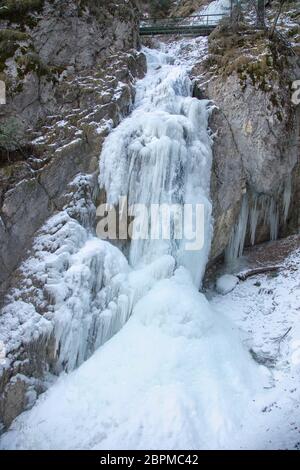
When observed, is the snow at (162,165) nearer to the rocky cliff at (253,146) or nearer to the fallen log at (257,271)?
the rocky cliff at (253,146)

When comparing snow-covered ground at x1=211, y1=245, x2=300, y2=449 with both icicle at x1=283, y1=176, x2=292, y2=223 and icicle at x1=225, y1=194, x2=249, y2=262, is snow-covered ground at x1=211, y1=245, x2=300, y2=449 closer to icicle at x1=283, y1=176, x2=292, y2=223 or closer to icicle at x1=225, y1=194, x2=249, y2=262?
icicle at x1=225, y1=194, x2=249, y2=262

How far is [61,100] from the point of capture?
38.0 feet

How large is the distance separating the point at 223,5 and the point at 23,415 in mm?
18786

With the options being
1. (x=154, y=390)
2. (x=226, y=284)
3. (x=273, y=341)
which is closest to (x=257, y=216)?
(x=226, y=284)

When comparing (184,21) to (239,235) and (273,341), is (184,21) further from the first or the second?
(273,341)

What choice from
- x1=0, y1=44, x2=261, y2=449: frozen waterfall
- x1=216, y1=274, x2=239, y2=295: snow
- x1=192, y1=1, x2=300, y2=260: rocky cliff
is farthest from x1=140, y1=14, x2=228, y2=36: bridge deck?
x1=216, y1=274, x2=239, y2=295: snow

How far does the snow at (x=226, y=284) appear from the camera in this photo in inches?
463

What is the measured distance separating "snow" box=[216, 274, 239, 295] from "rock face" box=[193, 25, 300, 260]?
2.21 ft

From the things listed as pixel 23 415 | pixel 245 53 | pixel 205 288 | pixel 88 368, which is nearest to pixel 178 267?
pixel 205 288

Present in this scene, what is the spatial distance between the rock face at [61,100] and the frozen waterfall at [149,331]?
78 cm

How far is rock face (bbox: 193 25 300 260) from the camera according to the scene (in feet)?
39.9

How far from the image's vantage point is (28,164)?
33.6ft

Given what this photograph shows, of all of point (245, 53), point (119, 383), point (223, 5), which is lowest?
point (119, 383)
